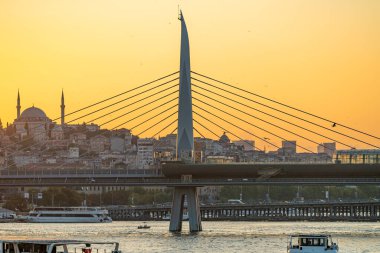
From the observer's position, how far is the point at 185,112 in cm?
14525

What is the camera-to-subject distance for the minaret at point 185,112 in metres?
145

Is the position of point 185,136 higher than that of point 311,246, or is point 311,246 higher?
point 185,136

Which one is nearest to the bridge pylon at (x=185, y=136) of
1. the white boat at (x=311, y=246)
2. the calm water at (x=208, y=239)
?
the calm water at (x=208, y=239)

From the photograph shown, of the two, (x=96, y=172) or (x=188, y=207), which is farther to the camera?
(x=96, y=172)

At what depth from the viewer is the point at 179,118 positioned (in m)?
145

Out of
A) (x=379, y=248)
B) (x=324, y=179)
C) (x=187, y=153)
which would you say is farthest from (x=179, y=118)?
(x=379, y=248)

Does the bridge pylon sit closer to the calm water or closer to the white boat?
the calm water

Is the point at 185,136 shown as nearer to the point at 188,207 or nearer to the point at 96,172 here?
the point at 188,207

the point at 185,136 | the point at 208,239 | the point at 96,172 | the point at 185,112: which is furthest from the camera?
the point at 96,172

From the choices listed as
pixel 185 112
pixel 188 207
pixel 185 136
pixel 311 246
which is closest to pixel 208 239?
pixel 185 136

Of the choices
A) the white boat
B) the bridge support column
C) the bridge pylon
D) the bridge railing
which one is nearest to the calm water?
the bridge support column

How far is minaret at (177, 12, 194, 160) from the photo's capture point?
477 ft

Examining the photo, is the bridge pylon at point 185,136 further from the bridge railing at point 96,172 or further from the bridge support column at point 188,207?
the bridge railing at point 96,172

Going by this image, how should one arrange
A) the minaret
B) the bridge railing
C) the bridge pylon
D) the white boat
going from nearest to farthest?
the white boat < the minaret < the bridge pylon < the bridge railing
